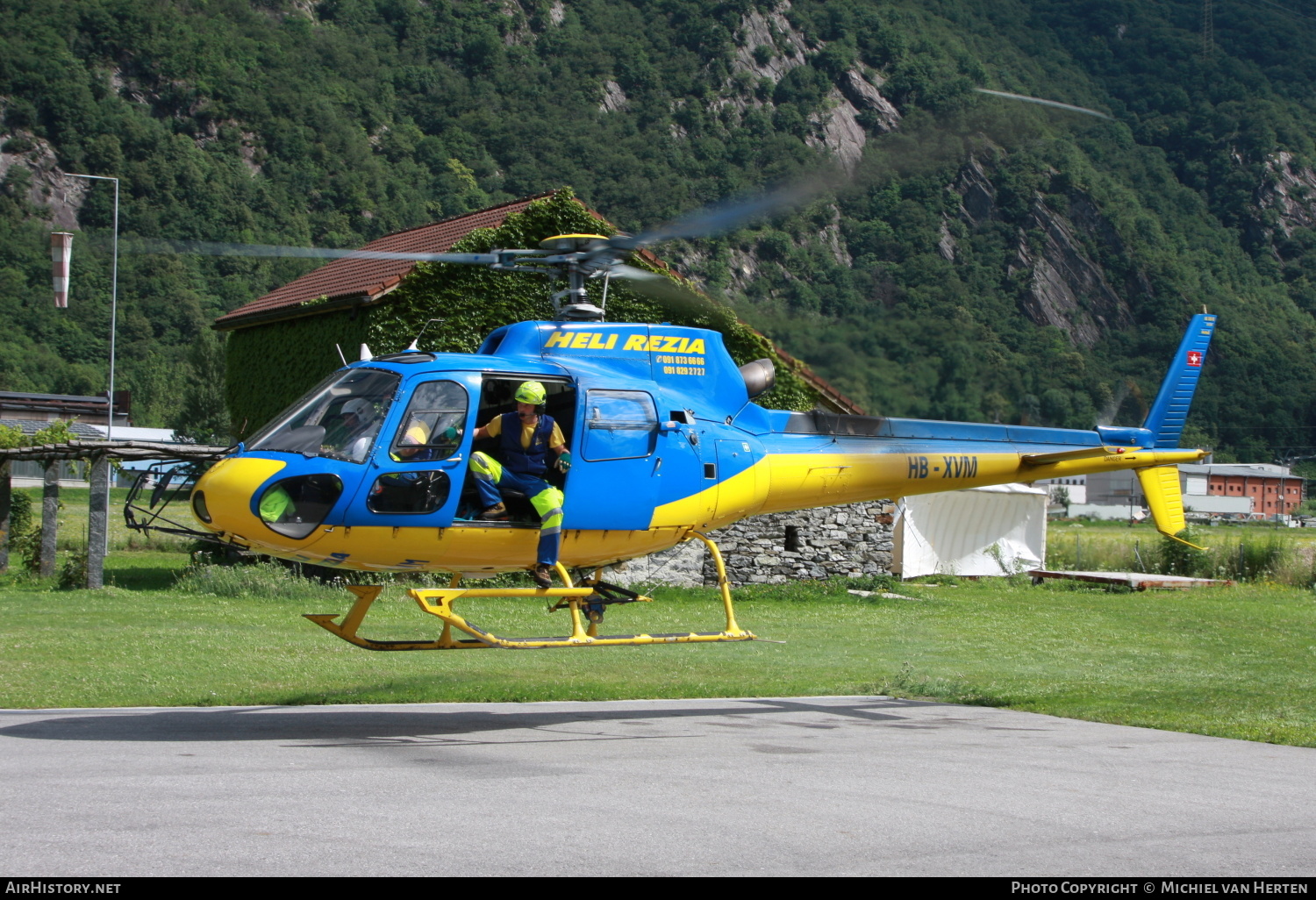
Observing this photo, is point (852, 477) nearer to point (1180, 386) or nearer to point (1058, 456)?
point (1058, 456)

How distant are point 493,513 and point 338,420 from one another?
1572 mm

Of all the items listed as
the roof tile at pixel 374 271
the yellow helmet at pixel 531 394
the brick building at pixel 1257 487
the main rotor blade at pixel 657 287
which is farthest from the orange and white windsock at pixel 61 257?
the brick building at pixel 1257 487

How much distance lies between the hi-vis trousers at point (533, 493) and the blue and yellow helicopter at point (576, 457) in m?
0.12

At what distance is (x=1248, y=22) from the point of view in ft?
132

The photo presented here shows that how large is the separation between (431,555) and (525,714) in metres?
2.02

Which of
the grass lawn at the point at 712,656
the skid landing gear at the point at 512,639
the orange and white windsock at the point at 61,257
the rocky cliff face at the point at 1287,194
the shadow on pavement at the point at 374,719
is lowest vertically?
the grass lawn at the point at 712,656

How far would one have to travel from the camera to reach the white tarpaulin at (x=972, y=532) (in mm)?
32281

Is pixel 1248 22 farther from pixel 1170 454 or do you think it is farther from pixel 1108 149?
pixel 1170 454

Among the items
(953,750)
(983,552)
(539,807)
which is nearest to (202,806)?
(539,807)

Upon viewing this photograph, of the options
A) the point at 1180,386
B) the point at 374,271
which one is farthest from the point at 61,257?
the point at 1180,386

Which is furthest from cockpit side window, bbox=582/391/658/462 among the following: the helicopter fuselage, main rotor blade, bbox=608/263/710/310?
main rotor blade, bbox=608/263/710/310

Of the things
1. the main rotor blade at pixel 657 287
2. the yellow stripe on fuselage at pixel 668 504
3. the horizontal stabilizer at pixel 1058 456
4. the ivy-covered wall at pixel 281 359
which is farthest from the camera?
the ivy-covered wall at pixel 281 359

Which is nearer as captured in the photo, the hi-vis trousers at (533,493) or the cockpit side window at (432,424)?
the cockpit side window at (432,424)

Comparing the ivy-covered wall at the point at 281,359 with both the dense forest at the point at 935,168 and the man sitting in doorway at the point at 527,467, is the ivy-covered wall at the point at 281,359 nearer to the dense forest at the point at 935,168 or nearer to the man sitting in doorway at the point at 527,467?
the dense forest at the point at 935,168
